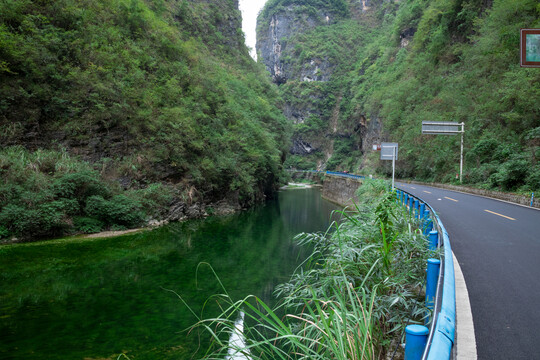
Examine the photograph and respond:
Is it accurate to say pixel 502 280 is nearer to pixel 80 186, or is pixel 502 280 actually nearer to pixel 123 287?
pixel 123 287

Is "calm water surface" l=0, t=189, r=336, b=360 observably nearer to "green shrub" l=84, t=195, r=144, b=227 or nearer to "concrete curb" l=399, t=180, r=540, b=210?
"green shrub" l=84, t=195, r=144, b=227

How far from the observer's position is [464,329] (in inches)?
127

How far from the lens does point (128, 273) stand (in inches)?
396

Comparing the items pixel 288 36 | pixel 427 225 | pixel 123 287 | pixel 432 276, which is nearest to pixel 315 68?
pixel 288 36

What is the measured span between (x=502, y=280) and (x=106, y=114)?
19.4m

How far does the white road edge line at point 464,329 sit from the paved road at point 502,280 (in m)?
0.06

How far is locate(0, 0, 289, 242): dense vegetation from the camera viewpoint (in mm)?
14734

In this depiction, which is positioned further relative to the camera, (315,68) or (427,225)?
(315,68)

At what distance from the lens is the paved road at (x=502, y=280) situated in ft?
9.87

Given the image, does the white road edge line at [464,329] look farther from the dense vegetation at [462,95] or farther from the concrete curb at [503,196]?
the dense vegetation at [462,95]

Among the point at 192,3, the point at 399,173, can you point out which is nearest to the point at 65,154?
the point at 399,173

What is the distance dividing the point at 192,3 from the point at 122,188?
112ft

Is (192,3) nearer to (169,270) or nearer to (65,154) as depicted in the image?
(65,154)

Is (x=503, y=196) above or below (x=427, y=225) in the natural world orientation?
below
